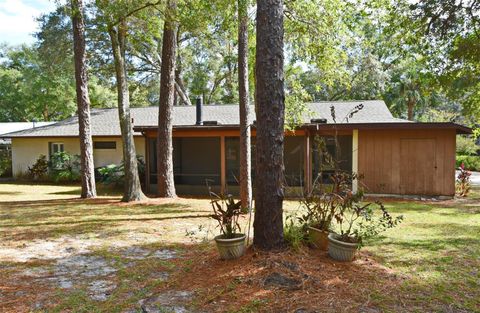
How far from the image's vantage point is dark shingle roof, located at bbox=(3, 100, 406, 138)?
15.3m

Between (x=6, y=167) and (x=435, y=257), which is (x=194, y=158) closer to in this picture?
(x=6, y=167)

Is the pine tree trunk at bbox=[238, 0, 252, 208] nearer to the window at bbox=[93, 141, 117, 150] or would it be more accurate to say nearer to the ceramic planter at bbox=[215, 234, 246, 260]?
the ceramic planter at bbox=[215, 234, 246, 260]

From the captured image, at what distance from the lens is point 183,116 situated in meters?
17.0

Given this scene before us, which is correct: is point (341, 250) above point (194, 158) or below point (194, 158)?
below

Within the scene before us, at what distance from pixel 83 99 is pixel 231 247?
8.57 m

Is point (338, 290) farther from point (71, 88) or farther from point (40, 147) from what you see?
point (71, 88)

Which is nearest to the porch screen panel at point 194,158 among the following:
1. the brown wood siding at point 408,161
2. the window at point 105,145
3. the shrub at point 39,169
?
the window at point 105,145

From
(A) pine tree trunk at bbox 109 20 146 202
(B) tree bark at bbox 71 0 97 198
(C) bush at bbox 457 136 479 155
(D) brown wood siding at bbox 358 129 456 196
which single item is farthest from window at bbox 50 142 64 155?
(C) bush at bbox 457 136 479 155

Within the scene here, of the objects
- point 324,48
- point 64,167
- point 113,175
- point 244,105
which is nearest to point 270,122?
point 244,105

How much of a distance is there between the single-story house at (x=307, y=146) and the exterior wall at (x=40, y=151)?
0.05m

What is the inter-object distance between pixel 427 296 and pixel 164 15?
30.1 ft

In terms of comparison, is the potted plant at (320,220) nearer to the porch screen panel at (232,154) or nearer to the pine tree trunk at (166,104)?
the pine tree trunk at (166,104)

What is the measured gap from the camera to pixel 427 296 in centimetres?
348

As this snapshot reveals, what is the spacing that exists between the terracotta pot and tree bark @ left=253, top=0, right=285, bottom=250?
0.54 m
